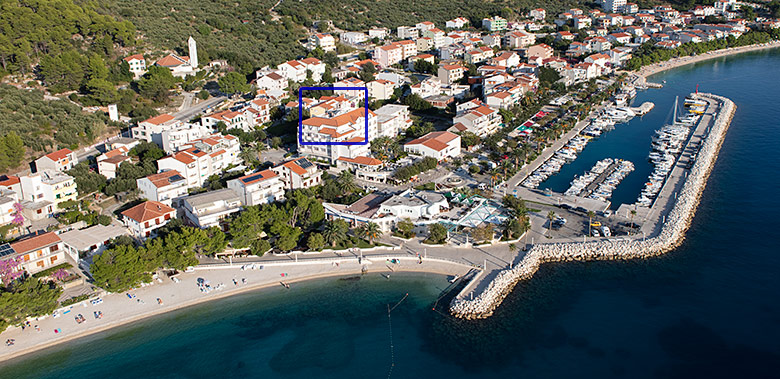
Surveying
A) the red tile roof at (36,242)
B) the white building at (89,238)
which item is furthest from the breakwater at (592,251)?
the red tile roof at (36,242)

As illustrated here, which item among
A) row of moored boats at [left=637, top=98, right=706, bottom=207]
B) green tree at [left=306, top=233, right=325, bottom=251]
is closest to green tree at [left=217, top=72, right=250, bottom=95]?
green tree at [left=306, top=233, right=325, bottom=251]

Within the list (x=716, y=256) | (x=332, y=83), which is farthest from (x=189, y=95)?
(x=716, y=256)

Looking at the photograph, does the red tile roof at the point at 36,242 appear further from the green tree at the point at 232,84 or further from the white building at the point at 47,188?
the green tree at the point at 232,84

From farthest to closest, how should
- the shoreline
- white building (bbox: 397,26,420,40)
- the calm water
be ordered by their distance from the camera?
1. white building (bbox: 397,26,420,40)
2. the shoreline
3. the calm water

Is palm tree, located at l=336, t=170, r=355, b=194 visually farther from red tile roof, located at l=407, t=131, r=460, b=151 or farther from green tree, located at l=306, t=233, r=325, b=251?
red tile roof, located at l=407, t=131, r=460, b=151

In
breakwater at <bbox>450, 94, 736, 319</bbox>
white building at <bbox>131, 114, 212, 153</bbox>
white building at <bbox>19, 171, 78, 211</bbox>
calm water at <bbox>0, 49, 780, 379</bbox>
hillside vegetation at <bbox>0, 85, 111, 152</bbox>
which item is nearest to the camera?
calm water at <bbox>0, 49, 780, 379</bbox>

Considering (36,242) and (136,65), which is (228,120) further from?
(36,242)
